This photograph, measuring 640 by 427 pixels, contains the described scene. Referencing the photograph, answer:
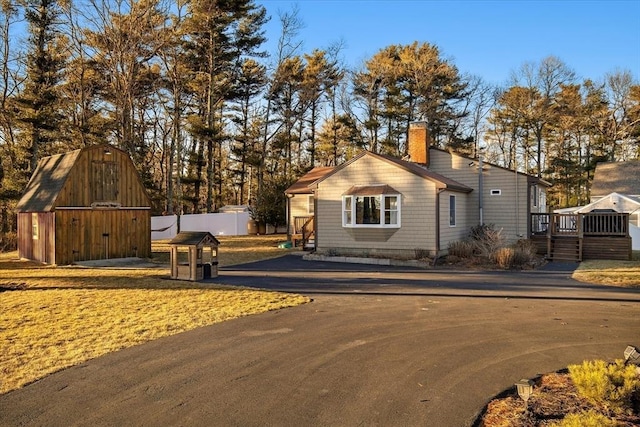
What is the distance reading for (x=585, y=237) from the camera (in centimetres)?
1873

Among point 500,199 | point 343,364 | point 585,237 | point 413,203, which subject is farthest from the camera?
point 500,199

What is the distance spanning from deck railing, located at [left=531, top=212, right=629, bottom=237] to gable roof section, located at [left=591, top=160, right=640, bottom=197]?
13.5 m

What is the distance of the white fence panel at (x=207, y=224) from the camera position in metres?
29.6

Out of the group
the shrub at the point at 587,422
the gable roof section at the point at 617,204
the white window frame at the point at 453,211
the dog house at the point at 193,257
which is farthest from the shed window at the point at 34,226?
the gable roof section at the point at 617,204

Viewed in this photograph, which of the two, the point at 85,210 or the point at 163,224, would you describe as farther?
the point at 163,224

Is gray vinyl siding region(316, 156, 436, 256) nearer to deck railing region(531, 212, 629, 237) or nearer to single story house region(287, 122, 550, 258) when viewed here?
single story house region(287, 122, 550, 258)

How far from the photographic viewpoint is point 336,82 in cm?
3700

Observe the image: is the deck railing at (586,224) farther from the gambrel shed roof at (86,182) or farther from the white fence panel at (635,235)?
the gambrel shed roof at (86,182)

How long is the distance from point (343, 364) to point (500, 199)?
16807 mm

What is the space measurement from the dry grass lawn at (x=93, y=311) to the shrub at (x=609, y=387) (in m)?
5.31

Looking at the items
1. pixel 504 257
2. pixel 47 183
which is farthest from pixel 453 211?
pixel 47 183

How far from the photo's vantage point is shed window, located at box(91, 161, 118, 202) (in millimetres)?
17047

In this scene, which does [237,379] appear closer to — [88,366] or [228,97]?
[88,366]

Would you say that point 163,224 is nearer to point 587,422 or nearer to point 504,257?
point 504,257
